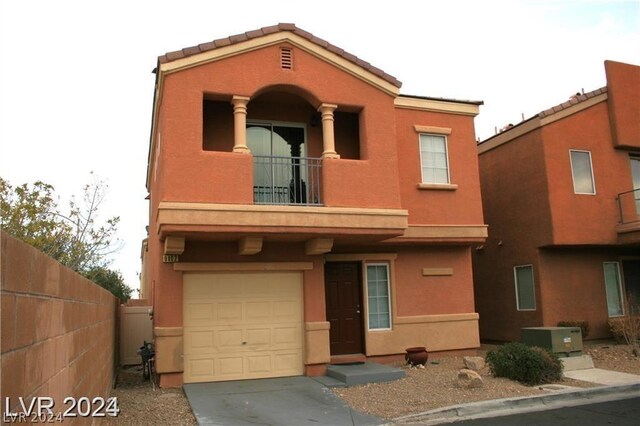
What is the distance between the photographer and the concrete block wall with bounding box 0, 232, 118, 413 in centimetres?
264

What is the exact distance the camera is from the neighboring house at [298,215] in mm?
10828

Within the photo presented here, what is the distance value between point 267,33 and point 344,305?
690 centimetres

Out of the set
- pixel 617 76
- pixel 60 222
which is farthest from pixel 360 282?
pixel 617 76

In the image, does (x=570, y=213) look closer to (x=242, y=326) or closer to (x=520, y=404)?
(x=520, y=404)

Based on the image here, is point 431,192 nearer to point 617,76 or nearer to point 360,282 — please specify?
point 360,282

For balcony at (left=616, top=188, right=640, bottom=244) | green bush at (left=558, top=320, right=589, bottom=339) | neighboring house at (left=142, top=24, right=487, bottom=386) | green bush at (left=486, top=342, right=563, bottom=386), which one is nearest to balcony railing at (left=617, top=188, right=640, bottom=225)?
balcony at (left=616, top=188, right=640, bottom=244)

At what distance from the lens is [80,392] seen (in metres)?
5.31

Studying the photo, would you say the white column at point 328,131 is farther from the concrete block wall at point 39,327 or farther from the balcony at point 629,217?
the balcony at point 629,217

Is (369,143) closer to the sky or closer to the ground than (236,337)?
closer to the sky

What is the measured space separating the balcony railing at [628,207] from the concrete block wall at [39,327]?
54.5 feet

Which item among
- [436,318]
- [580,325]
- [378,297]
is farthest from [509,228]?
[378,297]

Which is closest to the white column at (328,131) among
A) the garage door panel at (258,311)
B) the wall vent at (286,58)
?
the wall vent at (286,58)

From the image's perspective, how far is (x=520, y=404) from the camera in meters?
9.48

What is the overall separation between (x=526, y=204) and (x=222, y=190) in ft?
34.8
